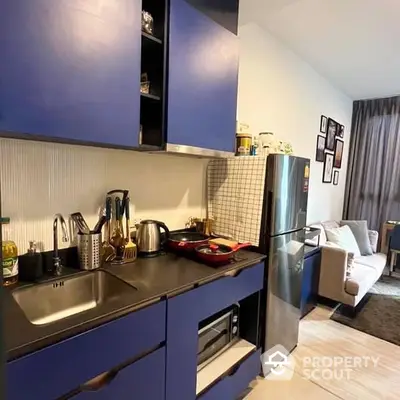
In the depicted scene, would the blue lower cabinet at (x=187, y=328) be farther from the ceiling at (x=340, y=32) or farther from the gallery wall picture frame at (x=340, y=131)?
the gallery wall picture frame at (x=340, y=131)

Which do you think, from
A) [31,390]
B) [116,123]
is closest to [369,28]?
[116,123]

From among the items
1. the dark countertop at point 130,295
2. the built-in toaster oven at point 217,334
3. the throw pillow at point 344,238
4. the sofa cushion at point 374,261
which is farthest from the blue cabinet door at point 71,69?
the sofa cushion at point 374,261

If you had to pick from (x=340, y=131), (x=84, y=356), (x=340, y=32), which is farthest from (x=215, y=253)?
(x=340, y=131)

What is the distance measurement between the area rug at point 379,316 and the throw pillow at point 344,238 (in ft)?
1.76

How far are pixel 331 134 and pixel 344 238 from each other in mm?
1546

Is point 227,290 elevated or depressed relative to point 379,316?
elevated

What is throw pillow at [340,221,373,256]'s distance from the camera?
3.77 meters

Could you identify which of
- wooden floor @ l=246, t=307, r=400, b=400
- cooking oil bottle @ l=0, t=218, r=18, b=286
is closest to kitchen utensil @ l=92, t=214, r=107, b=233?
cooking oil bottle @ l=0, t=218, r=18, b=286

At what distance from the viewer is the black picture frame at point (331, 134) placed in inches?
156

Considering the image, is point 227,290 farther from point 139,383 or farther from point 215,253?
point 139,383

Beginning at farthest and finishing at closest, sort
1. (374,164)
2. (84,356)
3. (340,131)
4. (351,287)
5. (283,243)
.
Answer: (374,164) < (340,131) < (351,287) < (283,243) < (84,356)

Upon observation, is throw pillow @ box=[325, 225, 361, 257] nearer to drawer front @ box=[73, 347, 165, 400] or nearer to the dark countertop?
the dark countertop

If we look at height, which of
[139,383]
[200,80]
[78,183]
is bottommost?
[139,383]

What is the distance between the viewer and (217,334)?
1.62 metres
